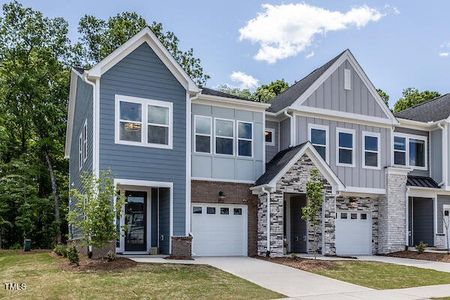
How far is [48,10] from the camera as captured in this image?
3184 cm

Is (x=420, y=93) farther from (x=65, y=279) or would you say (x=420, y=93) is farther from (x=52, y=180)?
(x=65, y=279)

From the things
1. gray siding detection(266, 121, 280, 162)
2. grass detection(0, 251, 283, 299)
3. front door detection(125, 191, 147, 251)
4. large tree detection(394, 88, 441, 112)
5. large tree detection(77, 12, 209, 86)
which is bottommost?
grass detection(0, 251, 283, 299)

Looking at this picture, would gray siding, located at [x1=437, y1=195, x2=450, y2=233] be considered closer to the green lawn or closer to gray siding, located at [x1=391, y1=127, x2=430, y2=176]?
gray siding, located at [x1=391, y1=127, x2=430, y2=176]

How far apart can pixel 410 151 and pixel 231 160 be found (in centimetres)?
1032

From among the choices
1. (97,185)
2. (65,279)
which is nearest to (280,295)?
(65,279)

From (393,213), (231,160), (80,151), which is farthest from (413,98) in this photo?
(80,151)

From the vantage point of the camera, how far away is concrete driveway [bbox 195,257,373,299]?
1295 centimetres

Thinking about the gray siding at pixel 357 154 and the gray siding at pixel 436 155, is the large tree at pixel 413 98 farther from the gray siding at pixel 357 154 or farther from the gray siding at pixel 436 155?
the gray siding at pixel 357 154

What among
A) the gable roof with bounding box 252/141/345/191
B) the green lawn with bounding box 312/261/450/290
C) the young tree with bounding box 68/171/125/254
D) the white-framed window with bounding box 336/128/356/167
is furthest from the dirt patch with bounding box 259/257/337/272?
the young tree with bounding box 68/171/125/254

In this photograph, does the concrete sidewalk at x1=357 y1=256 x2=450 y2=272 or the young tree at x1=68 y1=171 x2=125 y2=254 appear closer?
the young tree at x1=68 y1=171 x2=125 y2=254

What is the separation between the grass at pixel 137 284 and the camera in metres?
11.6

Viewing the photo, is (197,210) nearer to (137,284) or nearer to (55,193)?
(137,284)

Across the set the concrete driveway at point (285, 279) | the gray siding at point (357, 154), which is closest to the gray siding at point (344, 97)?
the gray siding at point (357, 154)

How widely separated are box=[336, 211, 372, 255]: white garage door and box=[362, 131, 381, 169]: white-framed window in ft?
7.49
